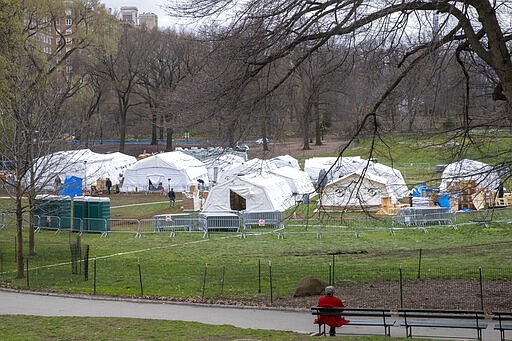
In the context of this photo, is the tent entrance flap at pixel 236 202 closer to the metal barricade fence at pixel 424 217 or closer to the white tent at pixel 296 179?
the white tent at pixel 296 179

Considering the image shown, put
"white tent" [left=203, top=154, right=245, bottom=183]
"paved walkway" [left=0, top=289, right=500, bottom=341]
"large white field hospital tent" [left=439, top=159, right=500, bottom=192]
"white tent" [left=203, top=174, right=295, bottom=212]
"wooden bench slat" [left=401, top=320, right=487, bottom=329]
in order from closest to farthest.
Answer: "wooden bench slat" [left=401, top=320, right=487, bottom=329], "paved walkway" [left=0, top=289, right=500, bottom=341], "large white field hospital tent" [left=439, top=159, right=500, bottom=192], "white tent" [left=203, top=174, right=295, bottom=212], "white tent" [left=203, top=154, right=245, bottom=183]

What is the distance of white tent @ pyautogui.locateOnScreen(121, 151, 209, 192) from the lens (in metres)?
55.8

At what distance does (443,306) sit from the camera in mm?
17469

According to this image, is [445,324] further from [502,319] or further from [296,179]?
[296,179]

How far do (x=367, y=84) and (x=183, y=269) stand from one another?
29.4ft

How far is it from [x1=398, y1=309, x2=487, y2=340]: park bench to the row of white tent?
1812 cm

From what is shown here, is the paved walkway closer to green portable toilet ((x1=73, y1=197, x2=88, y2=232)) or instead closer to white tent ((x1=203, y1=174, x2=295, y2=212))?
green portable toilet ((x1=73, y1=197, x2=88, y2=232))

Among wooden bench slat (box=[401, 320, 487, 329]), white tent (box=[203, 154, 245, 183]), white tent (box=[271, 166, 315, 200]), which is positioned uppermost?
white tent (box=[203, 154, 245, 183])

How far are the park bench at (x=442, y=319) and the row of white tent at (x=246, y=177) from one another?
18125 mm

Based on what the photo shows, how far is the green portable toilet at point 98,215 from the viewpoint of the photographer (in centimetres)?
3606

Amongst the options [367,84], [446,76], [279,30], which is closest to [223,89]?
[279,30]

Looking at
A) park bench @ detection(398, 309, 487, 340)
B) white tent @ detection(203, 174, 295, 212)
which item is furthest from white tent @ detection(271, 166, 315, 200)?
park bench @ detection(398, 309, 487, 340)

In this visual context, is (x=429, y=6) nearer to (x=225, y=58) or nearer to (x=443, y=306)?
(x=225, y=58)

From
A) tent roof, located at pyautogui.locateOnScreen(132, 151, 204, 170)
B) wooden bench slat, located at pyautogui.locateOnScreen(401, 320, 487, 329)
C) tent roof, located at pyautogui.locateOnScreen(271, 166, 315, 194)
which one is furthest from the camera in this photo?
tent roof, located at pyautogui.locateOnScreen(132, 151, 204, 170)
